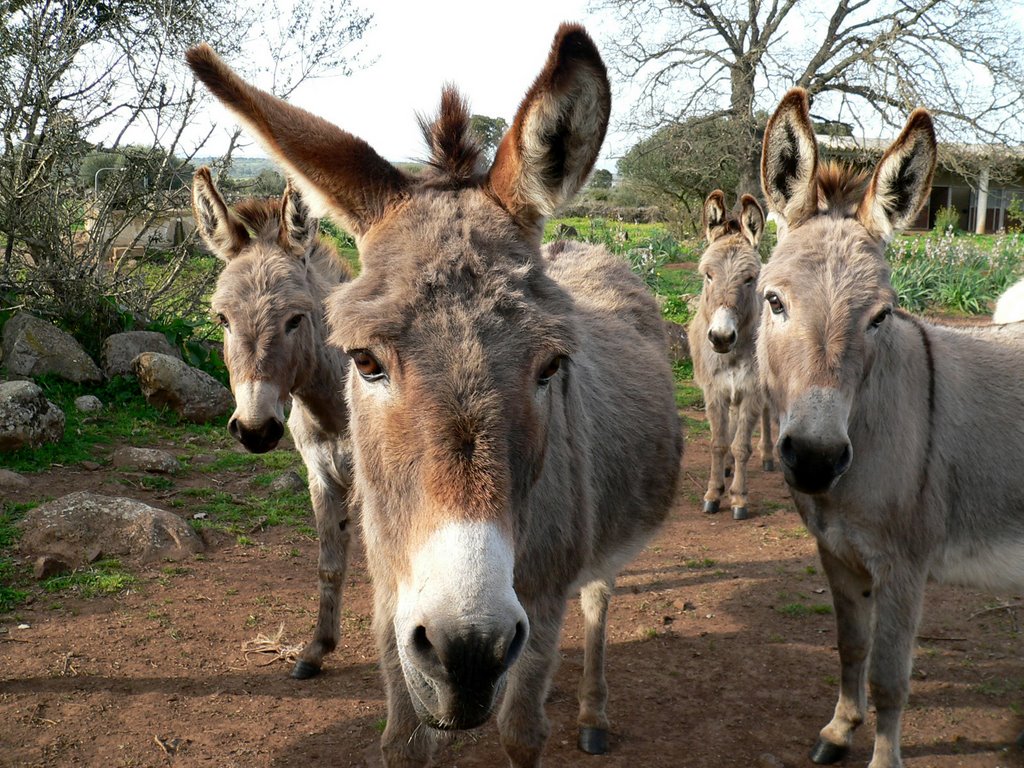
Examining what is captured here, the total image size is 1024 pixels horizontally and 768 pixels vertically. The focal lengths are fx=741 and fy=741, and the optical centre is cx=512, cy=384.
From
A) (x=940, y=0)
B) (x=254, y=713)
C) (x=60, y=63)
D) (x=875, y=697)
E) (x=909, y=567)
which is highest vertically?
(x=940, y=0)

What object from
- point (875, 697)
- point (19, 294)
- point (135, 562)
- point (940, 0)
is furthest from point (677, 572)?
point (940, 0)

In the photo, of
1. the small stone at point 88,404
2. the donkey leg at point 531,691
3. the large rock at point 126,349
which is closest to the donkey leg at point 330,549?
the donkey leg at point 531,691

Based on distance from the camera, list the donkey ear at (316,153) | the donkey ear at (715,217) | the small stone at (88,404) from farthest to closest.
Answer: the donkey ear at (715,217) → the small stone at (88,404) → the donkey ear at (316,153)

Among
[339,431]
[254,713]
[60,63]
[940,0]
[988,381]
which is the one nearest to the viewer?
[988,381]

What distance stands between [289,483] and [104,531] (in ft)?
5.58

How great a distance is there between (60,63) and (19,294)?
2707 mm

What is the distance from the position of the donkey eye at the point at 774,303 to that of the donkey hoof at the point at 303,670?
315 cm

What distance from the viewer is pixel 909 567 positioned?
3.08 meters

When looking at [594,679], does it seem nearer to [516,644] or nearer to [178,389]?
[516,644]

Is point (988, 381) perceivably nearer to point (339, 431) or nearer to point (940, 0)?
point (339, 431)

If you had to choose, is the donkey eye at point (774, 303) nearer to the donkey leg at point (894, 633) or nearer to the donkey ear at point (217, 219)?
the donkey leg at point (894, 633)

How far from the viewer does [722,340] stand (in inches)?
264

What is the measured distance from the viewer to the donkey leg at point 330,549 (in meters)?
4.37

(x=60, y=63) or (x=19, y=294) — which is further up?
(x=60, y=63)
